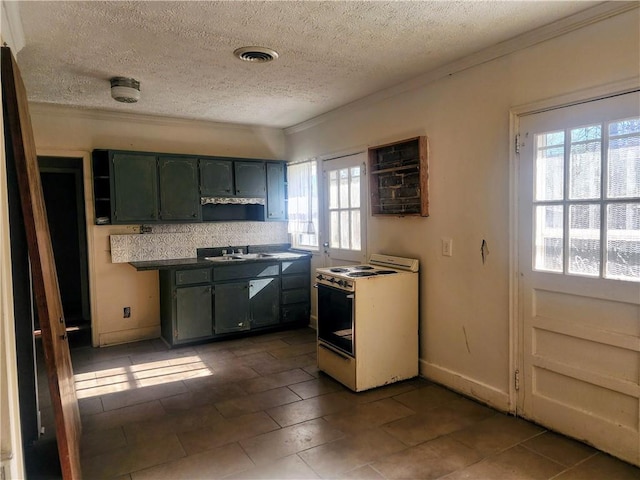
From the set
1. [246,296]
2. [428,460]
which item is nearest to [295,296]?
[246,296]

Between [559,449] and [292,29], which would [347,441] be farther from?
[292,29]

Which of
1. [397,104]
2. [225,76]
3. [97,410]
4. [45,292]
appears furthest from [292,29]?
[97,410]

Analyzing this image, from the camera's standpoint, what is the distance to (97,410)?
305 centimetres

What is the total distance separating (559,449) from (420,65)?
2705mm

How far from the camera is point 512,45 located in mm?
2768

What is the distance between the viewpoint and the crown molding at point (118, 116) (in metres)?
4.25

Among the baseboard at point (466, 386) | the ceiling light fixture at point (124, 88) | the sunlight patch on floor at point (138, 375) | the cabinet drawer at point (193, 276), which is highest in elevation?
the ceiling light fixture at point (124, 88)

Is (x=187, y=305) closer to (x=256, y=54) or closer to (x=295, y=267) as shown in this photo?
(x=295, y=267)

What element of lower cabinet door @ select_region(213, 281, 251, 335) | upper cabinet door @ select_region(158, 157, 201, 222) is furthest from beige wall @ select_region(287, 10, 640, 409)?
upper cabinet door @ select_region(158, 157, 201, 222)

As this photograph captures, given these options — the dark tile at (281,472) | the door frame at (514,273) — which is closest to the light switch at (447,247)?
the door frame at (514,273)

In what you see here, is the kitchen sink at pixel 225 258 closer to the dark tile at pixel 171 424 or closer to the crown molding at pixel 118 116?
the crown molding at pixel 118 116

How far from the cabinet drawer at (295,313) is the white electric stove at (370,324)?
54.0 inches

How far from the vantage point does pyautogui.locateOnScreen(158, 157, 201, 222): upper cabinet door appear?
463 cm

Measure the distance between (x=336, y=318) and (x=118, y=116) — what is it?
3.22 m
